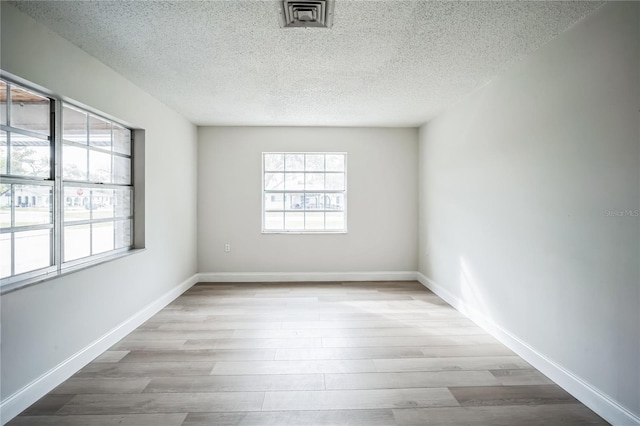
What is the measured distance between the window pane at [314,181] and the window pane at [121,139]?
2436 mm

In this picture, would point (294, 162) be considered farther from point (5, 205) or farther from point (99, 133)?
point (5, 205)

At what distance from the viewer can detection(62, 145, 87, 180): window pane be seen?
2.35m

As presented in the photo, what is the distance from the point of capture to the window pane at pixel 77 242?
2.37 m

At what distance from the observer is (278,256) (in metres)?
4.77

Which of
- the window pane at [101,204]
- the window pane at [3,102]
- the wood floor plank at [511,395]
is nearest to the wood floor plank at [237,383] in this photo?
the wood floor plank at [511,395]

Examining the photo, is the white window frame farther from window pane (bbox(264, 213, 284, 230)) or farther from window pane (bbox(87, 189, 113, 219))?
window pane (bbox(264, 213, 284, 230))

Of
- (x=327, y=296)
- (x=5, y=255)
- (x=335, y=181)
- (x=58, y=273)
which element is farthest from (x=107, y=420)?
(x=335, y=181)

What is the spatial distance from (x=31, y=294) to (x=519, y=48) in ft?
12.3

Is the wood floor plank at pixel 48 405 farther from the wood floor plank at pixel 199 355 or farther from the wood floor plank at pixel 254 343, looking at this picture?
the wood floor plank at pixel 254 343

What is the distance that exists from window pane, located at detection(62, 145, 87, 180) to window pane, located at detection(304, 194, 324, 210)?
9.44 feet

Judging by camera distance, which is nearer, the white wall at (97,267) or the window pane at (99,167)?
the white wall at (97,267)

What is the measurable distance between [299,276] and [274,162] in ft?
5.96

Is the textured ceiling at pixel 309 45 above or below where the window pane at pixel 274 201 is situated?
above

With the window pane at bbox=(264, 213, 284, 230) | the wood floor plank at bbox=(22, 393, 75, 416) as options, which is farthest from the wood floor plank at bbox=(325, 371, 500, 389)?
the window pane at bbox=(264, 213, 284, 230)
